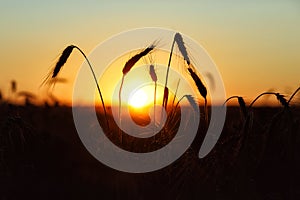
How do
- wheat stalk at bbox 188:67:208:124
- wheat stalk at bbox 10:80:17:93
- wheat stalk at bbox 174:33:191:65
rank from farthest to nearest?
1. wheat stalk at bbox 10:80:17:93
2. wheat stalk at bbox 174:33:191:65
3. wheat stalk at bbox 188:67:208:124

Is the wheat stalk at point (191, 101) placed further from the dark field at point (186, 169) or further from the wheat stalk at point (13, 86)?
the wheat stalk at point (13, 86)

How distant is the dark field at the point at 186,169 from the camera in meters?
4.95

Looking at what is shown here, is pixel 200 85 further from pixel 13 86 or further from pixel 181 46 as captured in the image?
pixel 13 86

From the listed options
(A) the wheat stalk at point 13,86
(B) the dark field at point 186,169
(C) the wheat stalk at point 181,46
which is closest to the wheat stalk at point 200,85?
(C) the wheat stalk at point 181,46

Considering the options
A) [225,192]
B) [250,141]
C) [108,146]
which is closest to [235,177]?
[225,192]

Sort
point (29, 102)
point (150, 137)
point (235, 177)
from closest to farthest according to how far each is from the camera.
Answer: point (235, 177), point (150, 137), point (29, 102)

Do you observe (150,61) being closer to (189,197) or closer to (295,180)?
(189,197)

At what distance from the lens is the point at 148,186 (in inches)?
202

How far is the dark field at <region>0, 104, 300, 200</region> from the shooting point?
4945 millimetres

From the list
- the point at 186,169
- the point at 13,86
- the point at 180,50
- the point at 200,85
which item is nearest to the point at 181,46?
the point at 180,50

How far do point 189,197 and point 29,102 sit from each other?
417 cm

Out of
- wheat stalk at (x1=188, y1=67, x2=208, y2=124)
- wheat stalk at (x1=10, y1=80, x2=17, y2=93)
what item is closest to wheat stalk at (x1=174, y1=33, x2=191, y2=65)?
wheat stalk at (x1=188, y1=67, x2=208, y2=124)

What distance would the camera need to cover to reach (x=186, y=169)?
16.1ft

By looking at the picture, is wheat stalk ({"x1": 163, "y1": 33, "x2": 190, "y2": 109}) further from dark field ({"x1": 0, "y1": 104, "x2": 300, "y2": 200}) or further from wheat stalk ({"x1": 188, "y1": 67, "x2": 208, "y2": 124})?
dark field ({"x1": 0, "y1": 104, "x2": 300, "y2": 200})
